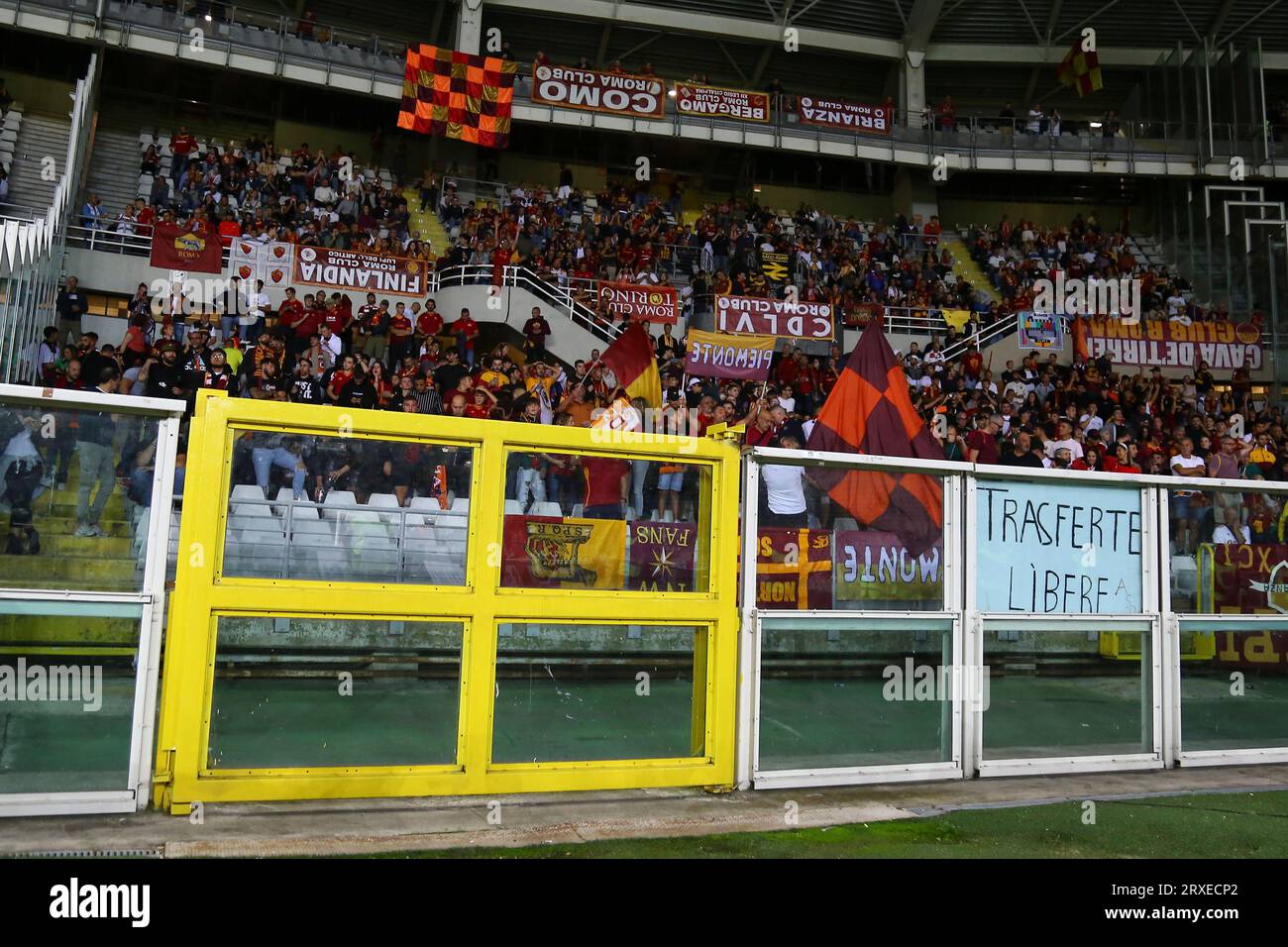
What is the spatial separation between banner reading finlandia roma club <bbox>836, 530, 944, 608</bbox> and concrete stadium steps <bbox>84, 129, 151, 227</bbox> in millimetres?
21127

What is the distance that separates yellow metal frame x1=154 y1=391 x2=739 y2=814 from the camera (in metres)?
5.09

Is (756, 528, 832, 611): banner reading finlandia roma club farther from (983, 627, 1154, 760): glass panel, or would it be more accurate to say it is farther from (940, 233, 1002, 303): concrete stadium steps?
(940, 233, 1002, 303): concrete stadium steps

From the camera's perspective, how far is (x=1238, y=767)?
7.02 meters

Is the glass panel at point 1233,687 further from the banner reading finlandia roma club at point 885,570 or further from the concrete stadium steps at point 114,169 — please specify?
the concrete stadium steps at point 114,169

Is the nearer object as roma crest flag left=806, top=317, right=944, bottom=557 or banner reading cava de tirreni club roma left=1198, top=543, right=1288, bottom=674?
banner reading cava de tirreni club roma left=1198, top=543, right=1288, bottom=674

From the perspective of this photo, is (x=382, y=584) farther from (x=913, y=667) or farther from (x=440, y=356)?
(x=440, y=356)

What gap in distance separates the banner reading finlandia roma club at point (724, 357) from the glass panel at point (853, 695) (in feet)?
39.3

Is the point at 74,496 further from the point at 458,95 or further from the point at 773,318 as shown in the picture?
the point at 458,95

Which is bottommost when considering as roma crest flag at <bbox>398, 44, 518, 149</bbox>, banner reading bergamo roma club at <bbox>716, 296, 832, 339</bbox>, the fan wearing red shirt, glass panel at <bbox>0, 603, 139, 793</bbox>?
glass panel at <bbox>0, 603, 139, 793</bbox>

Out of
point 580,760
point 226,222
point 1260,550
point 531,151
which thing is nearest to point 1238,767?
point 1260,550

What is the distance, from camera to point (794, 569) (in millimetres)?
6164

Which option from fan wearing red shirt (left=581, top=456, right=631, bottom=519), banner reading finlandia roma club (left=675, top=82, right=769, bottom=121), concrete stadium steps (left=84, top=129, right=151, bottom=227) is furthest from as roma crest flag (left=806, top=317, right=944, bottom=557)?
banner reading finlandia roma club (left=675, top=82, right=769, bottom=121)

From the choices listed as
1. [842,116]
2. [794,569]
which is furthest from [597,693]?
[842,116]

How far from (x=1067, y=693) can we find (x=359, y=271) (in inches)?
630
